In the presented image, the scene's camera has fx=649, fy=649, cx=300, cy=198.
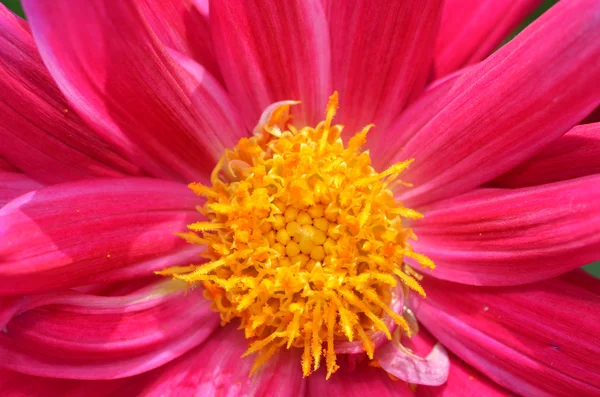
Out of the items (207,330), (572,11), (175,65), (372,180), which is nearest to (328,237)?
(372,180)

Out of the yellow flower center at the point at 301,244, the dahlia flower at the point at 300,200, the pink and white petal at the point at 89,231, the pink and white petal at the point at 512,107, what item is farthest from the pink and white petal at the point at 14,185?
the pink and white petal at the point at 512,107

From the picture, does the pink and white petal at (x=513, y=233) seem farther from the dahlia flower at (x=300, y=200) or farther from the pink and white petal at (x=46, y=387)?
the pink and white petal at (x=46, y=387)

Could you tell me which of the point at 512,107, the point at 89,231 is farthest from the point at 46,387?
the point at 512,107

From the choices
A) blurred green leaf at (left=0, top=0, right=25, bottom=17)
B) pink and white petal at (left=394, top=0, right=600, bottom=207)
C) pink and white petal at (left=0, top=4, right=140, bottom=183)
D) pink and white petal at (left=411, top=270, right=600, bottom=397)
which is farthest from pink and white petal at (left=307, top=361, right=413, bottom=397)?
blurred green leaf at (left=0, top=0, right=25, bottom=17)

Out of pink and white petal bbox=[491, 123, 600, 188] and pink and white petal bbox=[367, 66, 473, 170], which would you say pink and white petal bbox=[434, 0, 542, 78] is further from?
pink and white petal bbox=[491, 123, 600, 188]

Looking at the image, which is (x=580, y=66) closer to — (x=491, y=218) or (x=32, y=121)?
(x=491, y=218)

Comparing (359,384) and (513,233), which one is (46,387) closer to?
(359,384)

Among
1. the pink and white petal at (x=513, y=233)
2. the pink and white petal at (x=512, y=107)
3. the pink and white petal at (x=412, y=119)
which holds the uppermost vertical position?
the pink and white petal at (x=412, y=119)
